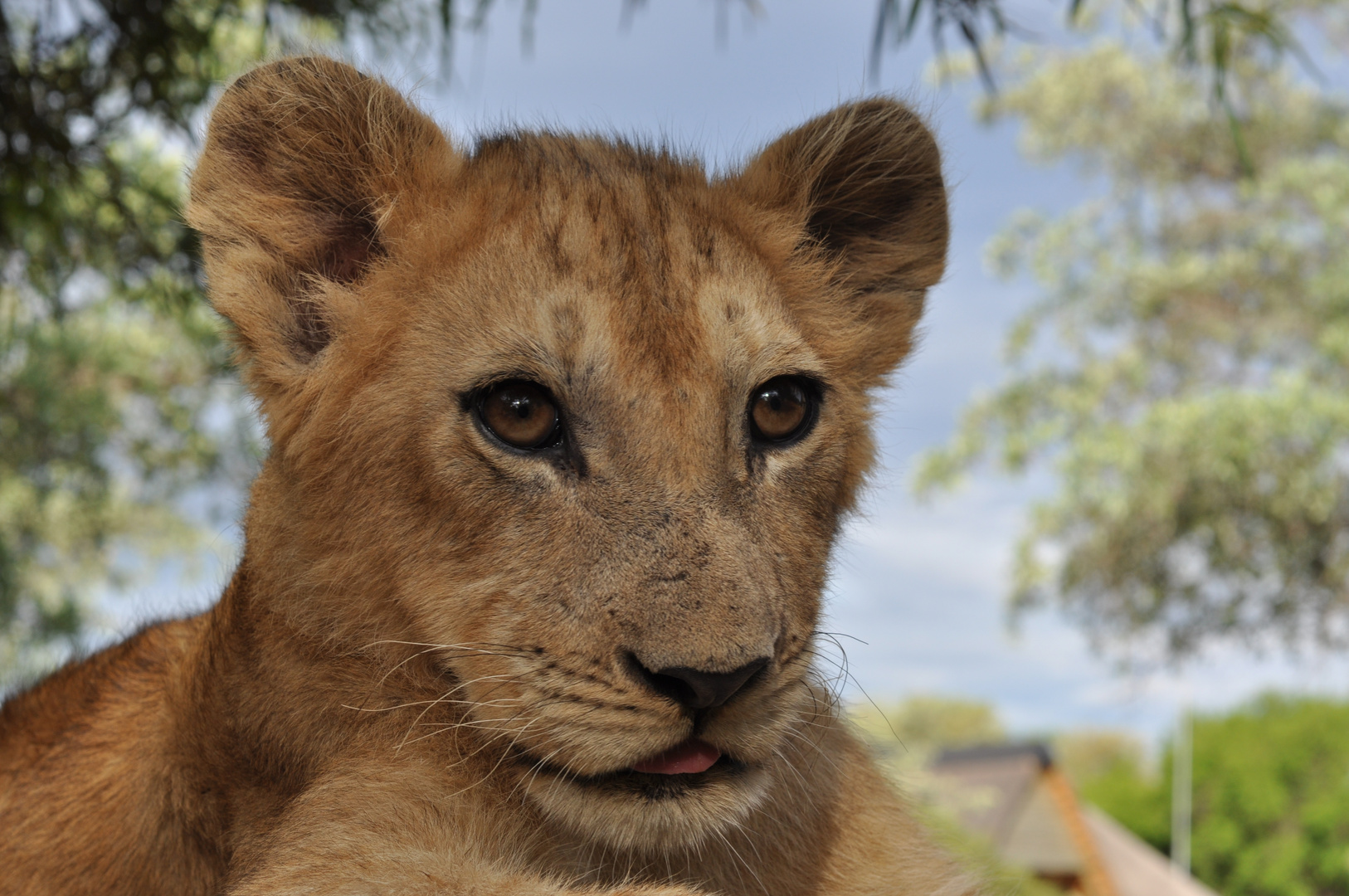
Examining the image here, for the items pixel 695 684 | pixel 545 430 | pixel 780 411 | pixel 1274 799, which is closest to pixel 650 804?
pixel 695 684

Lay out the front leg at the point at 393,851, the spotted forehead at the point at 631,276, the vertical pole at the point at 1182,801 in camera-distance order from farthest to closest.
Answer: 1. the vertical pole at the point at 1182,801
2. the spotted forehead at the point at 631,276
3. the front leg at the point at 393,851

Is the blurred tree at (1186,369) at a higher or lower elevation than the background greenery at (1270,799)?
higher

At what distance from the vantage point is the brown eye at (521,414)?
2.75 m

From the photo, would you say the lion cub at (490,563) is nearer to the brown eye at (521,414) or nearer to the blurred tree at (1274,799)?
the brown eye at (521,414)

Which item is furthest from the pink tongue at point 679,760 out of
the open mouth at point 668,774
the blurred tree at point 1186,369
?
the blurred tree at point 1186,369

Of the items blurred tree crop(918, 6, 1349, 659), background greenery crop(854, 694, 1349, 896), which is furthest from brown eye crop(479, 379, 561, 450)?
background greenery crop(854, 694, 1349, 896)

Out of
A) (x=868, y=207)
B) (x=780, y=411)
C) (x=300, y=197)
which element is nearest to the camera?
(x=780, y=411)

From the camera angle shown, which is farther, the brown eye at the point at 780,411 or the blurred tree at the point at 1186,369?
the blurred tree at the point at 1186,369

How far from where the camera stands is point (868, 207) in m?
3.80

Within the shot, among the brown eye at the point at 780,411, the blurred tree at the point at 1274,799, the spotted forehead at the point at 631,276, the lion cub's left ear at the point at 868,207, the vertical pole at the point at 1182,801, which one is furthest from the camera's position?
the vertical pole at the point at 1182,801

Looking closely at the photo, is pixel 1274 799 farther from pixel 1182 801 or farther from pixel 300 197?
pixel 300 197

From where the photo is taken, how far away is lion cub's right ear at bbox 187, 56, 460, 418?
9.81ft

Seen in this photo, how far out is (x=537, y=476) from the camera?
2703 millimetres

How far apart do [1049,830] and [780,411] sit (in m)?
29.4
